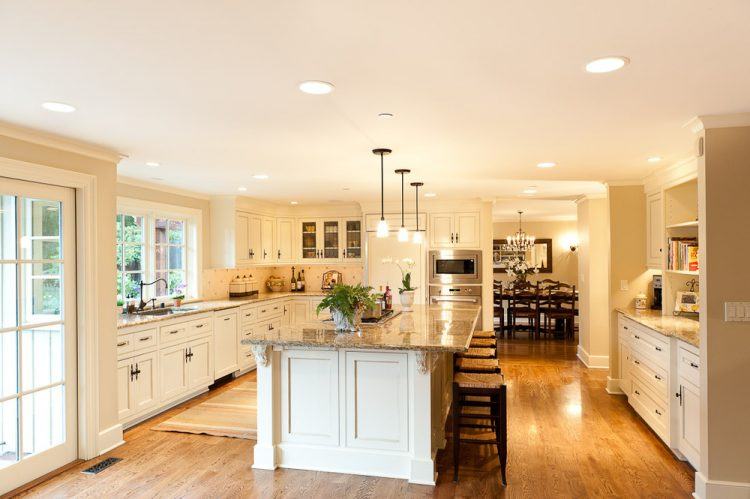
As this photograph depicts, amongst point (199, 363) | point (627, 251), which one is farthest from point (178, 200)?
point (627, 251)

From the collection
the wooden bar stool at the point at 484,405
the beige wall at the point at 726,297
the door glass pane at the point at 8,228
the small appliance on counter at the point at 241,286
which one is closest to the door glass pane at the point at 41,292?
the door glass pane at the point at 8,228

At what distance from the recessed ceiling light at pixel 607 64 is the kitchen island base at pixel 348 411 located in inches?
74.7

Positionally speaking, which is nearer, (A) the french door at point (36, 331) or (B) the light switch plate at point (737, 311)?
(B) the light switch plate at point (737, 311)

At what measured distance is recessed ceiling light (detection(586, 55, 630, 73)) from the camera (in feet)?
6.67

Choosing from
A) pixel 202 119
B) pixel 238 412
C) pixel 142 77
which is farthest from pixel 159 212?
pixel 142 77

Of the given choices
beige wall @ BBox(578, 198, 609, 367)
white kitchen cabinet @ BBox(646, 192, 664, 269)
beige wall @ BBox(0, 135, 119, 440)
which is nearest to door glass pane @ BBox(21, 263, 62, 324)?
beige wall @ BBox(0, 135, 119, 440)

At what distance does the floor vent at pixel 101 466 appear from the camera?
3414 millimetres

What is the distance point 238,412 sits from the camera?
475cm

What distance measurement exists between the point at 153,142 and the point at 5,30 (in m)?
1.75

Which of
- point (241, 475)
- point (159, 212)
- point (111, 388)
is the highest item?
point (159, 212)

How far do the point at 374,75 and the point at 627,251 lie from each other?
4.08 metres

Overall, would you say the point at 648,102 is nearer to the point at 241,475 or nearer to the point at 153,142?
the point at 153,142

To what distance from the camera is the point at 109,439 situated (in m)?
3.81

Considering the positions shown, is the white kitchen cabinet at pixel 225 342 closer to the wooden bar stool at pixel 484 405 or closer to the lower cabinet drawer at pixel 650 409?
the wooden bar stool at pixel 484 405
